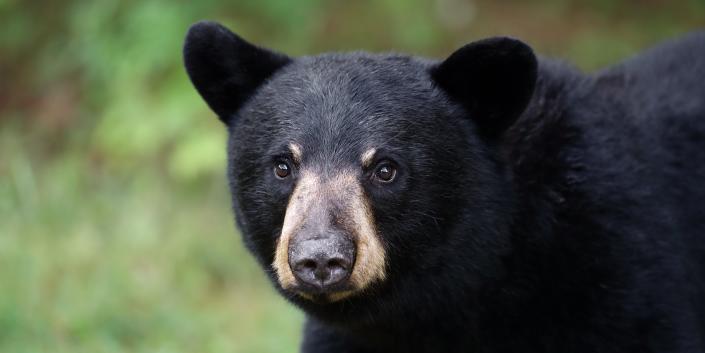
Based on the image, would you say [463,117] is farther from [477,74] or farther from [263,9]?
[263,9]

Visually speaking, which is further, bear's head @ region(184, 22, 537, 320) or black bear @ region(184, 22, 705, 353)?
black bear @ region(184, 22, 705, 353)

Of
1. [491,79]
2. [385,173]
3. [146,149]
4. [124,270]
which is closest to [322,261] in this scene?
[385,173]

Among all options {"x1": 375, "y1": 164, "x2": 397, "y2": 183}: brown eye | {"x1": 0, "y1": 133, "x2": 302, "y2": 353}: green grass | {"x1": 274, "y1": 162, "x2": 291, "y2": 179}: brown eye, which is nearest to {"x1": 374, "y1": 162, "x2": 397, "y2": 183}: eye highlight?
{"x1": 375, "y1": 164, "x2": 397, "y2": 183}: brown eye

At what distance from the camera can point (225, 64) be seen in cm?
482

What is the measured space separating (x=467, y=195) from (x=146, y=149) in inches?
193

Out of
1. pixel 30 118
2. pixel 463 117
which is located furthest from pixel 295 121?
pixel 30 118

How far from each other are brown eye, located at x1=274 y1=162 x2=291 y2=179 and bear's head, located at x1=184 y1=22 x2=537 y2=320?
0.03 ft

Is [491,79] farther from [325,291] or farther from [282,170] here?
[325,291]

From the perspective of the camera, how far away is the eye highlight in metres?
4.25

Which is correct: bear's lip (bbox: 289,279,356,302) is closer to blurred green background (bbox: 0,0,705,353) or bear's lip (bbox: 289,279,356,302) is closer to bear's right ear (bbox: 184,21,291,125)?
bear's right ear (bbox: 184,21,291,125)

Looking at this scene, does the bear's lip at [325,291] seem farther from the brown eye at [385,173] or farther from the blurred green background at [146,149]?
the blurred green background at [146,149]

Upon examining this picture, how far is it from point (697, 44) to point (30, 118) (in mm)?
6662

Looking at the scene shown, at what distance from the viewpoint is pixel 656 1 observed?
10.2 meters

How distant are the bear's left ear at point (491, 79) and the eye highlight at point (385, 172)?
51 centimetres
